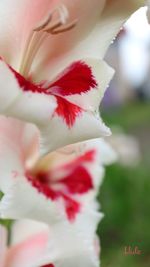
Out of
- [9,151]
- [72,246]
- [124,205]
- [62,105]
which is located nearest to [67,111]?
[62,105]

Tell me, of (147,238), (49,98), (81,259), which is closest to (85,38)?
(49,98)

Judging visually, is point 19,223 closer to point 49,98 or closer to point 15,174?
point 15,174

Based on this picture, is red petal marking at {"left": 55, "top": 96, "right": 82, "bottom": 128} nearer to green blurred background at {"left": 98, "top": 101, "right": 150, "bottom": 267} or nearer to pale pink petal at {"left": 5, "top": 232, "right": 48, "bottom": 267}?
pale pink petal at {"left": 5, "top": 232, "right": 48, "bottom": 267}

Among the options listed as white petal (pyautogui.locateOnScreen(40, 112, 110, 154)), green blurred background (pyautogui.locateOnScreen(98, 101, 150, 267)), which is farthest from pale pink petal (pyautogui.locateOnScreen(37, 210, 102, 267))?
green blurred background (pyautogui.locateOnScreen(98, 101, 150, 267))

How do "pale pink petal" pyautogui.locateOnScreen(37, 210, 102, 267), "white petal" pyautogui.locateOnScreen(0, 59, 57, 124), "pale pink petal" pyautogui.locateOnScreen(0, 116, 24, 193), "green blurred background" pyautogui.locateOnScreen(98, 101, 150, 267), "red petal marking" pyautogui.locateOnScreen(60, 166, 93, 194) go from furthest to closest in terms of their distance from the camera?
"green blurred background" pyautogui.locateOnScreen(98, 101, 150, 267), "red petal marking" pyautogui.locateOnScreen(60, 166, 93, 194), "pale pink petal" pyautogui.locateOnScreen(37, 210, 102, 267), "pale pink petal" pyautogui.locateOnScreen(0, 116, 24, 193), "white petal" pyautogui.locateOnScreen(0, 59, 57, 124)

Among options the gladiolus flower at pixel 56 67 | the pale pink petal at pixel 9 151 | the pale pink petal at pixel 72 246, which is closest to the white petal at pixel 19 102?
the gladiolus flower at pixel 56 67

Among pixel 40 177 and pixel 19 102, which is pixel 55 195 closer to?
pixel 40 177
